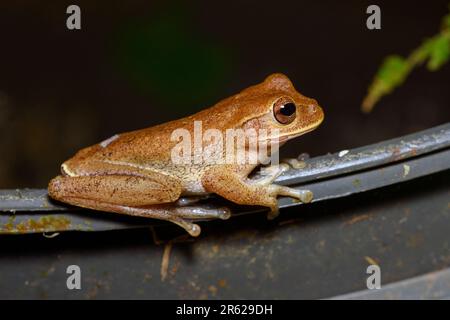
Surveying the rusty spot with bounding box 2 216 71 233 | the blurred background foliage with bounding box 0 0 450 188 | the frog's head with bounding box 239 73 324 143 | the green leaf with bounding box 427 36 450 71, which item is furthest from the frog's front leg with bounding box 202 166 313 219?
the blurred background foliage with bounding box 0 0 450 188

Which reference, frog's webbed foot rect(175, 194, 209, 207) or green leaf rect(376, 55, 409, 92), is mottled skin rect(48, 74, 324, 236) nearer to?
frog's webbed foot rect(175, 194, 209, 207)

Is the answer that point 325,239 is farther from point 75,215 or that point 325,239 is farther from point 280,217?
point 75,215

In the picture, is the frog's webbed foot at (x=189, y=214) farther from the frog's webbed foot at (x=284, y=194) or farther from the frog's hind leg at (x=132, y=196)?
the frog's webbed foot at (x=284, y=194)

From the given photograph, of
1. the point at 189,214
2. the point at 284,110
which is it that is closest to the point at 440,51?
the point at 284,110

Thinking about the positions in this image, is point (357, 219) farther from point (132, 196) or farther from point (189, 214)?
point (132, 196)

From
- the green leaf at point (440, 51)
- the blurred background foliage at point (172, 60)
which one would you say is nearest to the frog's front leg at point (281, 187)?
the green leaf at point (440, 51)

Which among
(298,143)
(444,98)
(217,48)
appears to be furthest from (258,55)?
(444,98)
